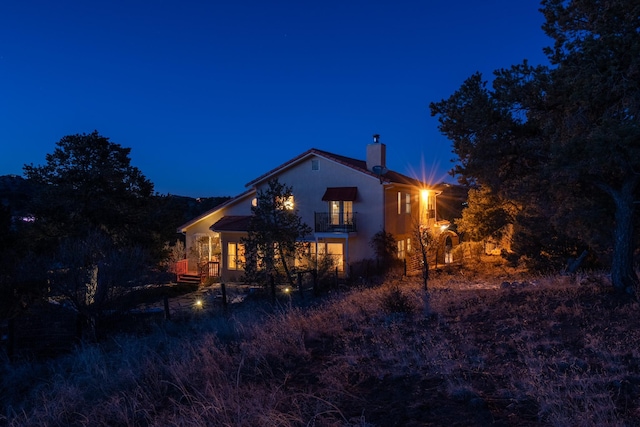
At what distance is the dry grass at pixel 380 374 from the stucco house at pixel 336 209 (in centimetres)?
1498

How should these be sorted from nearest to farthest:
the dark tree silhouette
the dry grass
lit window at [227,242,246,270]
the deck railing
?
the dry grass → the dark tree silhouette → lit window at [227,242,246,270] → the deck railing

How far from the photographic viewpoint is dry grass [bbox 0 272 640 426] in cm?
374

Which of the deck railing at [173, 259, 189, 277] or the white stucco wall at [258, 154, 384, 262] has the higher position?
the white stucco wall at [258, 154, 384, 262]

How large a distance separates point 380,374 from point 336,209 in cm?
1969

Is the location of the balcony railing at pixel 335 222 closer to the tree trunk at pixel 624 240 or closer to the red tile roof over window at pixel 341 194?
the red tile roof over window at pixel 341 194

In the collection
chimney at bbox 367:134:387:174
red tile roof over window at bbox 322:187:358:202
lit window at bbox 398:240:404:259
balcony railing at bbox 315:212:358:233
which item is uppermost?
chimney at bbox 367:134:387:174

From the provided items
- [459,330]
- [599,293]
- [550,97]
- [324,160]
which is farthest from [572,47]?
[324,160]

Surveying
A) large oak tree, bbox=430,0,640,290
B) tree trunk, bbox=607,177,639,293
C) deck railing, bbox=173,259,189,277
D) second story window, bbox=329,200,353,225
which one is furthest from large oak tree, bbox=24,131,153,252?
tree trunk, bbox=607,177,639,293

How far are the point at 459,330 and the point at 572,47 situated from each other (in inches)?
298

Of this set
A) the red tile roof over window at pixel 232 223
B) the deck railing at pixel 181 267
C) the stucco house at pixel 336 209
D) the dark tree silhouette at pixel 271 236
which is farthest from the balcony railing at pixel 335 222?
the deck railing at pixel 181 267

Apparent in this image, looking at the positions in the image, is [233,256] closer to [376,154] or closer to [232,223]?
[232,223]

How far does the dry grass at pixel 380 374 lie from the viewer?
3736 mm

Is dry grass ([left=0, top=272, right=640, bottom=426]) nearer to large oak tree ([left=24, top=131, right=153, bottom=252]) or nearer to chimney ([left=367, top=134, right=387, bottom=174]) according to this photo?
large oak tree ([left=24, top=131, right=153, bottom=252])

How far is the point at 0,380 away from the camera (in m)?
7.79
